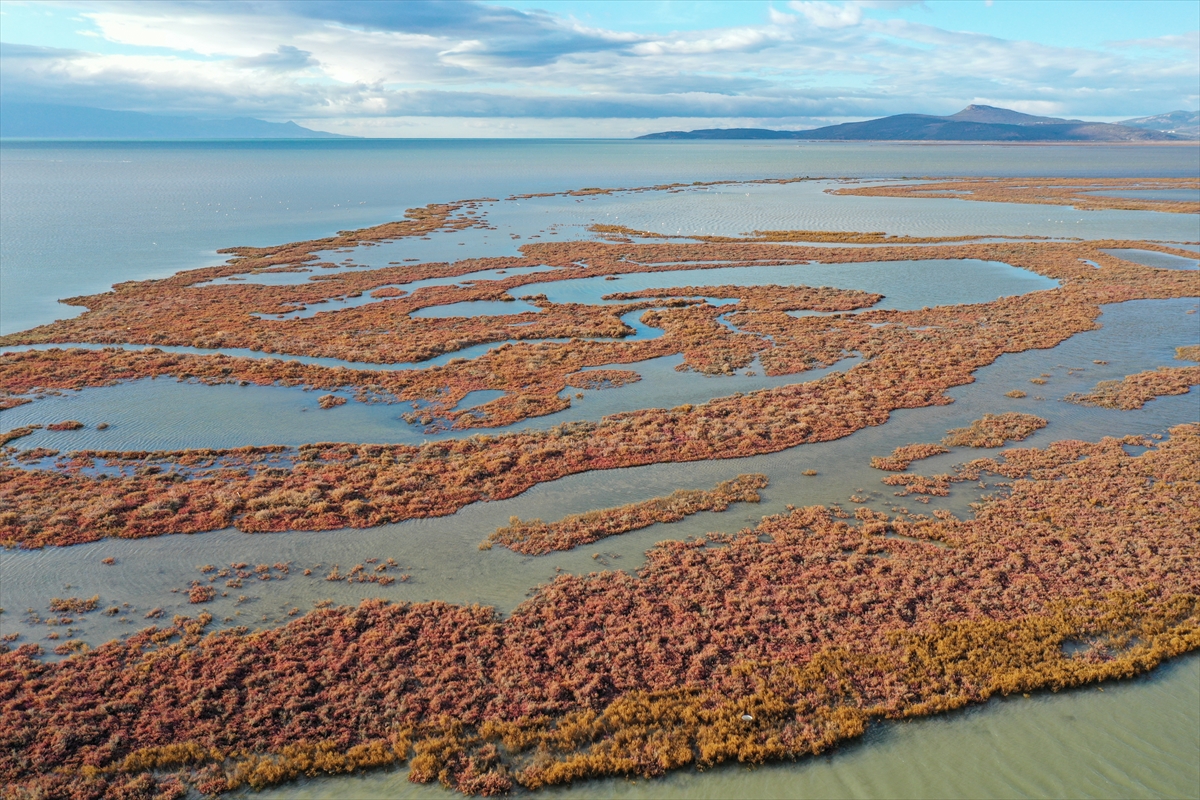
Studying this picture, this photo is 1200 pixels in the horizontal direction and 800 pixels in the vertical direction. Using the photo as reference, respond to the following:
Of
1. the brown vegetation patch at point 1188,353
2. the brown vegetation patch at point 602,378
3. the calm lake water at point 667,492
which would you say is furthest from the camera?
the brown vegetation patch at point 1188,353

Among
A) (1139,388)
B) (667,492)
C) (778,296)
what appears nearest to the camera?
(667,492)

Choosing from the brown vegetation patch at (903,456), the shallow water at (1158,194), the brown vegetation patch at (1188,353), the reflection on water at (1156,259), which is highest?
the shallow water at (1158,194)

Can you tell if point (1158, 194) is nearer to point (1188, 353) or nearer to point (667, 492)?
point (1188, 353)

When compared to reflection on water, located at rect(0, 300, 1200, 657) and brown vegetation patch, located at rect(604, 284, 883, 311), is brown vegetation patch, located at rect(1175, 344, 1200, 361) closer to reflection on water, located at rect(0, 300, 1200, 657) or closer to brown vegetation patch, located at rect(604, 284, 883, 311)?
reflection on water, located at rect(0, 300, 1200, 657)

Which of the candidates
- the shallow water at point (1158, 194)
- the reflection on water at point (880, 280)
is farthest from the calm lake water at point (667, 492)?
the shallow water at point (1158, 194)

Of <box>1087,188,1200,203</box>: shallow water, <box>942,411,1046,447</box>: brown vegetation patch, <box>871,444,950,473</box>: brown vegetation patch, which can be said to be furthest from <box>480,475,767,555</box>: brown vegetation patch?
<box>1087,188,1200,203</box>: shallow water

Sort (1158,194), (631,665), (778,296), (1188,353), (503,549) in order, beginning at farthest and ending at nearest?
(1158,194) < (778,296) < (1188,353) < (503,549) < (631,665)

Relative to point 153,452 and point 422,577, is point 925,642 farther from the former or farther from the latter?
point 153,452

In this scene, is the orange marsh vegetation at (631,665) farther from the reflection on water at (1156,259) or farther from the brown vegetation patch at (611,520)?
the reflection on water at (1156,259)

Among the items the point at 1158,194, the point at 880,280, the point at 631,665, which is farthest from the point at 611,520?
the point at 1158,194
